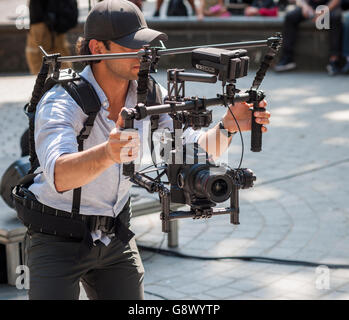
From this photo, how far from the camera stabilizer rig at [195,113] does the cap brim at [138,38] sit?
8.9 inches

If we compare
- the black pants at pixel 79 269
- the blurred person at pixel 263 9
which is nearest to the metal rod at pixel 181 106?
the black pants at pixel 79 269

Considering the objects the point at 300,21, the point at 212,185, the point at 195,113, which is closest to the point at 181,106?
the point at 195,113

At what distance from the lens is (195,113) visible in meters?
2.62

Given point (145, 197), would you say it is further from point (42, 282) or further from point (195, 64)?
point (195, 64)

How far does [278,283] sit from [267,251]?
22.3 inches

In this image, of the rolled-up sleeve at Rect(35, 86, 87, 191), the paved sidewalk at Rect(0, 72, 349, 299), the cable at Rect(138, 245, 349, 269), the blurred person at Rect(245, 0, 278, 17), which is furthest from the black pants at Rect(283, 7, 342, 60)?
the rolled-up sleeve at Rect(35, 86, 87, 191)

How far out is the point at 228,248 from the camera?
217 inches

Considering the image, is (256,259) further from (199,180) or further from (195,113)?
(195,113)

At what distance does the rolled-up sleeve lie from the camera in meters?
2.77

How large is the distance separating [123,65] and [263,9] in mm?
10024

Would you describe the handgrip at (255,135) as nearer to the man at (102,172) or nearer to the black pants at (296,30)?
the man at (102,172)

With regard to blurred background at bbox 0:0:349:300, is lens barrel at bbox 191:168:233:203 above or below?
above

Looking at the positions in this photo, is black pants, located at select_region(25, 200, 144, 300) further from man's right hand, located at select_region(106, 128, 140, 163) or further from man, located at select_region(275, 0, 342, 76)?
man, located at select_region(275, 0, 342, 76)

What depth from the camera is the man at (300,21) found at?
11.4m
